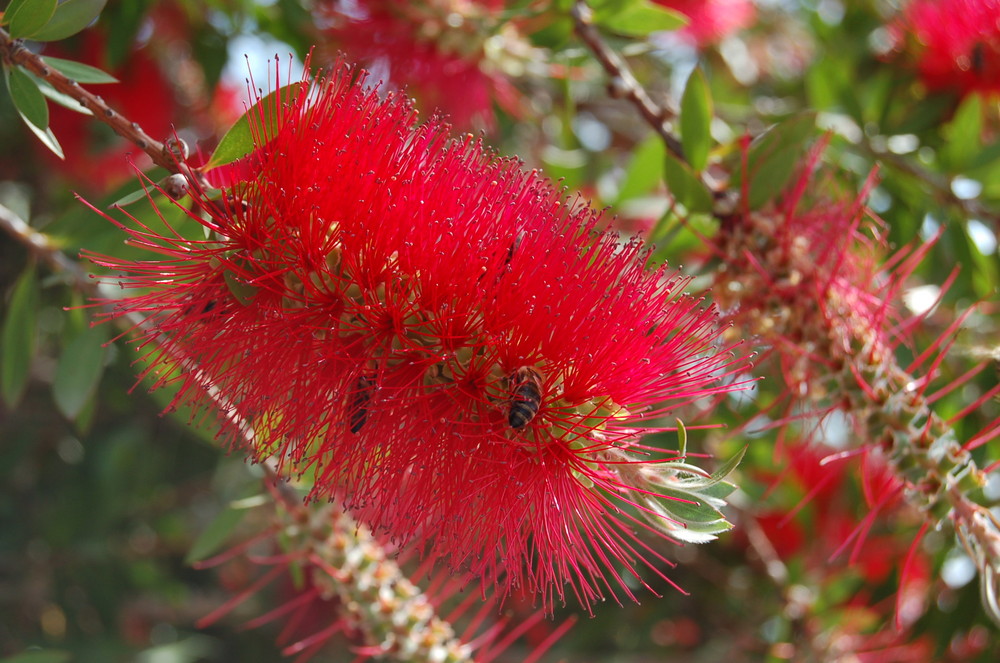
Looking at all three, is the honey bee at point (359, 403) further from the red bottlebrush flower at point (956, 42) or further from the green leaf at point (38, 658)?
the red bottlebrush flower at point (956, 42)

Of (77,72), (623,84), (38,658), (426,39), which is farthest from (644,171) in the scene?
(38,658)

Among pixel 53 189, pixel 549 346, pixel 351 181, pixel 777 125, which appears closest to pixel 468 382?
pixel 549 346

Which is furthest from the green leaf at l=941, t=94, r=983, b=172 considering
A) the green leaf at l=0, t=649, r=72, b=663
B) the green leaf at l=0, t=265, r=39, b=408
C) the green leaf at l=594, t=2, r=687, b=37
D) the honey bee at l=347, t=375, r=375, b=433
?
the green leaf at l=0, t=649, r=72, b=663

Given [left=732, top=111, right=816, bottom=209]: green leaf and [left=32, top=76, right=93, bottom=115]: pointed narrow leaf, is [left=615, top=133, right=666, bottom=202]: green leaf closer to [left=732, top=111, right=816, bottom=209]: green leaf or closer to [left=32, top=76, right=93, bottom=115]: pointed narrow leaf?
[left=732, top=111, right=816, bottom=209]: green leaf

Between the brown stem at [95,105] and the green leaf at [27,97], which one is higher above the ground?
the brown stem at [95,105]

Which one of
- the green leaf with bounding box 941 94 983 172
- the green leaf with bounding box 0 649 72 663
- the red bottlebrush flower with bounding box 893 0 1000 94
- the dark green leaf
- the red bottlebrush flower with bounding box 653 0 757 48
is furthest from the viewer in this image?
the red bottlebrush flower with bounding box 653 0 757 48

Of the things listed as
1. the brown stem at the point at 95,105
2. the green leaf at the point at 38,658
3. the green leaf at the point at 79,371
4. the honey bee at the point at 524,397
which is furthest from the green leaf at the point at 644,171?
the green leaf at the point at 38,658
